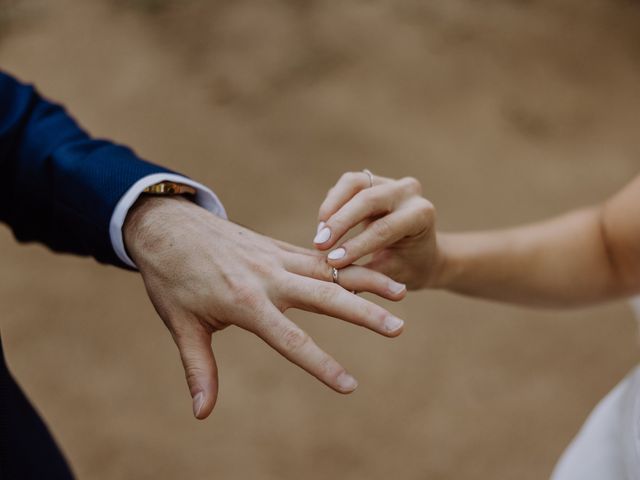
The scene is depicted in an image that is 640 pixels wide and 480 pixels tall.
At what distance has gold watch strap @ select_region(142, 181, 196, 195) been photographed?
1.12 metres

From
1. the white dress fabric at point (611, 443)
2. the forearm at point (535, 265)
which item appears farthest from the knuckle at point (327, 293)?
the white dress fabric at point (611, 443)

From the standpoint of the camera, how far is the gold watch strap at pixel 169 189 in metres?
1.12

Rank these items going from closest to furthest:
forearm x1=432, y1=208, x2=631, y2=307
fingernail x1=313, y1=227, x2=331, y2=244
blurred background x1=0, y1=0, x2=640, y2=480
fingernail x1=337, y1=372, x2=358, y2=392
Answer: fingernail x1=337, y1=372, x2=358, y2=392 → fingernail x1=313, y1=227, x2=331, y2=244 → forearm x1=432, y1=208, x2=631, y2=307 → blurred background x1=0, y1=0, x2=640, y2=480

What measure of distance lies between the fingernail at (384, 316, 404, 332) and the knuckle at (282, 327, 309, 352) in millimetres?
119

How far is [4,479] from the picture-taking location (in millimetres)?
1040

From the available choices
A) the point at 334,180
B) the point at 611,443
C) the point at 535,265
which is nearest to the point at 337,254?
the point at 535,265

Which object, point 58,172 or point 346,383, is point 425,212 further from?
point 58,172

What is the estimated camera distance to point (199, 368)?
991 mm

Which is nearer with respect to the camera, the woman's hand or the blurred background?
the woman's hand

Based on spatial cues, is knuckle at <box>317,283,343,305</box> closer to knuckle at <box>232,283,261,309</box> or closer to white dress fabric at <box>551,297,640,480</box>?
knuckle at <box>232,283,261,309</box>

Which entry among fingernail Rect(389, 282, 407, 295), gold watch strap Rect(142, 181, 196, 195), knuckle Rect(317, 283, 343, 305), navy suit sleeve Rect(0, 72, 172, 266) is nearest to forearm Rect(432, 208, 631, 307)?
fingernail Rect(389, 282, 407, 295)

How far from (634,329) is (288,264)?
6.39ft

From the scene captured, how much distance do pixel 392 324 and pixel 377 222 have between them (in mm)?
190

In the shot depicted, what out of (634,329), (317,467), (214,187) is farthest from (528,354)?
(214,187)
